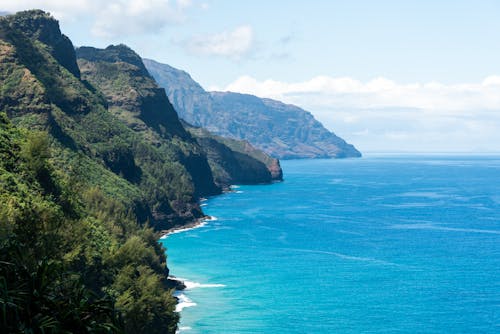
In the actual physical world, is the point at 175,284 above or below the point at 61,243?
below

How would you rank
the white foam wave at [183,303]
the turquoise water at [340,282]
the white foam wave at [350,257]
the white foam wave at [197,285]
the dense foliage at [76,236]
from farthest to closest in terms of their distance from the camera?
the white foam wave at [350,257]
the white foam wave at [197,285]
the white foam wave at [183,303]
the turquoise water at [340,282]
the dense foliage at [76,236]

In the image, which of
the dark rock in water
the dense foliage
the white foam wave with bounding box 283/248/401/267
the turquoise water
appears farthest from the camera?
the white foam wave with bounding box 283/248/401/267

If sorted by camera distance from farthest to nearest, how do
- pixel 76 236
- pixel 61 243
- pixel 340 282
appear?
pixel 340 282 → pixel 76 236 → pixel 61 243

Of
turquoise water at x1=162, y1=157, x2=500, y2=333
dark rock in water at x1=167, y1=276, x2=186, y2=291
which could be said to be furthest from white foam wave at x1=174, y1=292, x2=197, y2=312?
dark rock in water at x1=167, y1=276, x2=186, y2=291

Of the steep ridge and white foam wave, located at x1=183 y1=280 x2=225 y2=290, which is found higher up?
the steep ridge

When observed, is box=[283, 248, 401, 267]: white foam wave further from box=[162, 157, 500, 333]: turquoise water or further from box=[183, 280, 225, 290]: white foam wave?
box=[183, 280, 225, 290]: white foam wave

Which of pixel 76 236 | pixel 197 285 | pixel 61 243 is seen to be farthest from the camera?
pixel 197 285

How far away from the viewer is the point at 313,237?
19538 cm

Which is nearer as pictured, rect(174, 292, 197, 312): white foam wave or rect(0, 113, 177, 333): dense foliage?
rect(0, 113, 177, 333): dense foliage

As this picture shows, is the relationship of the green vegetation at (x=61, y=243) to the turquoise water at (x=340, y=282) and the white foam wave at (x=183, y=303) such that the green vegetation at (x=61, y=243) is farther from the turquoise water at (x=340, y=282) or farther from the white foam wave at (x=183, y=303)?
the turquoise water at (x=340, y=282)

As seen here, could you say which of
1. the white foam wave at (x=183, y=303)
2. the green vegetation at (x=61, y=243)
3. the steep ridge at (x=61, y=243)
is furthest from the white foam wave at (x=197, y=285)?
the steep ridge at (x=61, y=243)

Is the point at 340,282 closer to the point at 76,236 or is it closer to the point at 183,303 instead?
the point at 183,303

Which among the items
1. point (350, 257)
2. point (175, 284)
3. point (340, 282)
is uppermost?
point (175, 284)

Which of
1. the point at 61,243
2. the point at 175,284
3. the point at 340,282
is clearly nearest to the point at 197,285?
the point at 175,284
